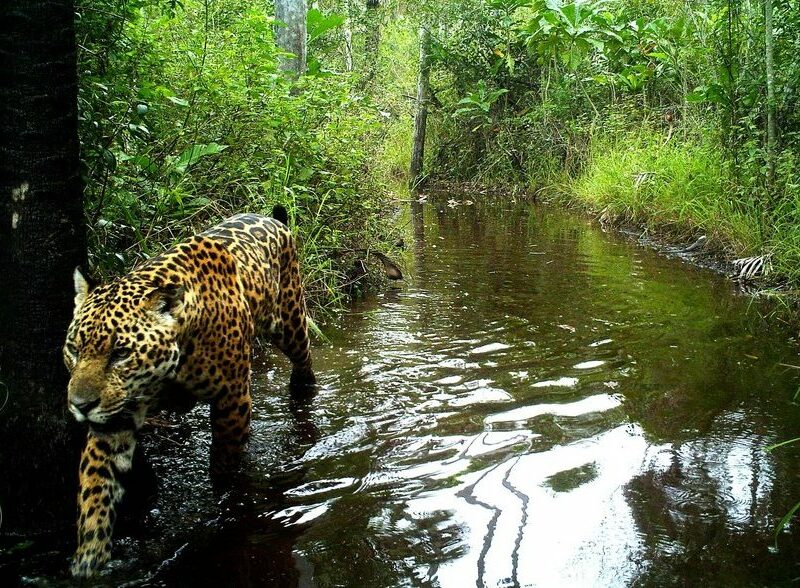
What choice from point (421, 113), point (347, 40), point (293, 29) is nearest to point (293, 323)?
point (293, 29)

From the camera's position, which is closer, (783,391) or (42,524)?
(42,524)

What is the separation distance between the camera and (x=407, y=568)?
3723 millimetres

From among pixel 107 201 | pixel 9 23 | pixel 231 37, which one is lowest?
pixel 107 201

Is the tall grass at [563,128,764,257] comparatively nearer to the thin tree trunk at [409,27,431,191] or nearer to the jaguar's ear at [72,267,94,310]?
the thin tree trunk at [409,27,431,191]

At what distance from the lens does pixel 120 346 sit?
3.62m

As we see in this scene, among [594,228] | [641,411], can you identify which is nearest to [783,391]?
[641,411]

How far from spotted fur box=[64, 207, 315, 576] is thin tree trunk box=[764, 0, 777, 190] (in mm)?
6791

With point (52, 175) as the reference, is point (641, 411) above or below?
below

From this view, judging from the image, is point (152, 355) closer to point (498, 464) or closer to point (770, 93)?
point (498, 464)

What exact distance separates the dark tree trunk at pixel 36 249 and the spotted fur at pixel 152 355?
0.19m

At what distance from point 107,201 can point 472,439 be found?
304cm

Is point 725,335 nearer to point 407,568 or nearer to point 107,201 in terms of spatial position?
point 407,568

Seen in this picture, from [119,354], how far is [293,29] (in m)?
8.46

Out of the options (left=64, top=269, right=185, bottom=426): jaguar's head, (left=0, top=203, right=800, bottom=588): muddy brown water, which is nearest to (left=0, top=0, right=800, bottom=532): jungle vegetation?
(left=64, top=269, right=185, bottom=426): jaguar's head
